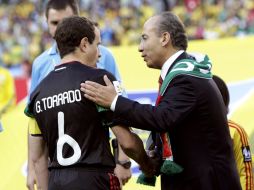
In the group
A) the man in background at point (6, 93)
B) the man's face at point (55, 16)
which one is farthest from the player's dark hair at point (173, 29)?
the man in background at point (6, 93)

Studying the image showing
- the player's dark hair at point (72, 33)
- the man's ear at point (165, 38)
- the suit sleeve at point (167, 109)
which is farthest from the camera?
the man's ear at point (165, 38)

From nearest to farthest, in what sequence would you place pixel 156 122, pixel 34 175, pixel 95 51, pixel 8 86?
pixel 156 122, pixel 95 51, pixel 34 175, pixel 8 86

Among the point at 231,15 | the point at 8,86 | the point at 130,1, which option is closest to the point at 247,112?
the point at 8,86

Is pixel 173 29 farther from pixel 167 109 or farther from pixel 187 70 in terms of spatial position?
pixel 167 109

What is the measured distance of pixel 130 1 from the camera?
75.1 feet

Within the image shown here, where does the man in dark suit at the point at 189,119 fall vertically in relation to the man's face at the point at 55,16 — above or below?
below

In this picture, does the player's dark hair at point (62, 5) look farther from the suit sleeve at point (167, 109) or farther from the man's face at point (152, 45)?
the suit sleeve at point (167, 109)

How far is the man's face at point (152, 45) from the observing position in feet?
14.2

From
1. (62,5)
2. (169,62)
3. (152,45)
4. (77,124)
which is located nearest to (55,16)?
(62,5)

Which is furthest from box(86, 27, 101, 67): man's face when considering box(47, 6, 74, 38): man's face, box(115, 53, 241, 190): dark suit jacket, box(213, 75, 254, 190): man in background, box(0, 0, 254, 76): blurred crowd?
box(0, 0, 254, 76): blurred crowd

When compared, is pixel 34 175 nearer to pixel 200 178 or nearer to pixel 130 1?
pixel 200 178

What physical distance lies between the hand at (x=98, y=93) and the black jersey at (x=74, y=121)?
0.04 meters

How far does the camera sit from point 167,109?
4.05 m

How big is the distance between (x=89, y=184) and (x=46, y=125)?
17.3 inches
